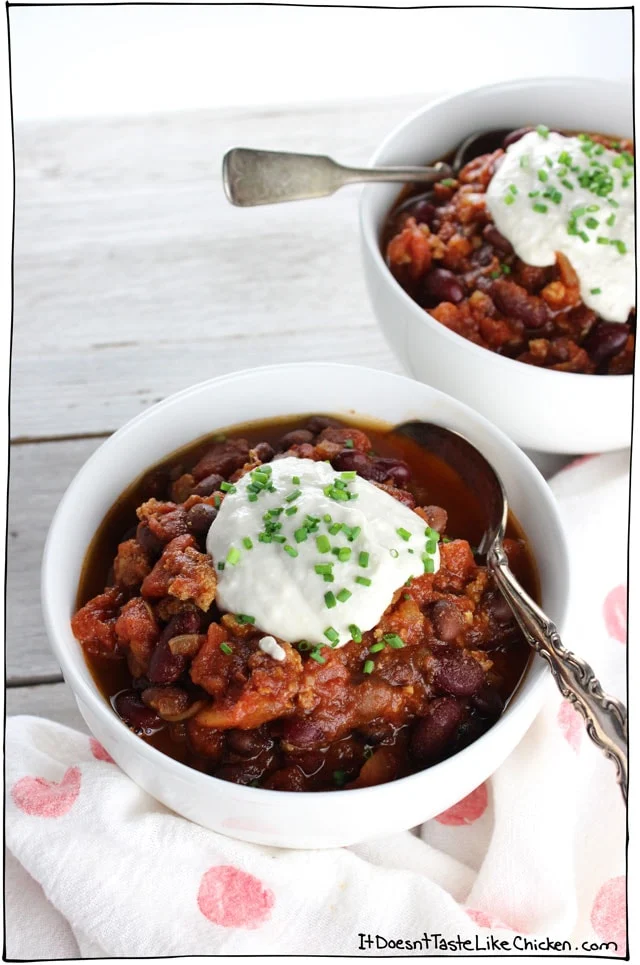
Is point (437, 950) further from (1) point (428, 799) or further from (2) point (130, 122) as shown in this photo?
(2) point (130, 122)

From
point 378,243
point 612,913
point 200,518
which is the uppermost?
point 378,243

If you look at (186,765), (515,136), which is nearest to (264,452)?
(186,765)

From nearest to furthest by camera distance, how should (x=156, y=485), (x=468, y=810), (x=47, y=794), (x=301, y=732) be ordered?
(x=301, y=732), (x=47, y=794), (x=468, y=810), (x=156, y=485)

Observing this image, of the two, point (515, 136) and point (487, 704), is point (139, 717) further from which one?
point (515, 136)

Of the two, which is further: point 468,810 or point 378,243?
point 378,243

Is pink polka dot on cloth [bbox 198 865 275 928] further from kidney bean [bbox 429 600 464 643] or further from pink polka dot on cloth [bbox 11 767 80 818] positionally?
kidney bean [bbox 429 600 464 643]

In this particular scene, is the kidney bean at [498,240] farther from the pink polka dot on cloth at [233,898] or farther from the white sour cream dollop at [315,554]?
the pink polka dot on cloth at [233,898]

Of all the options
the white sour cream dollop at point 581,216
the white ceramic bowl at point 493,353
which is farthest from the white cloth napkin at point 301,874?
the white sour cream dollop at point 581,216
